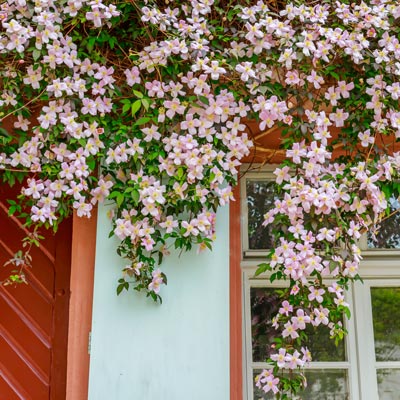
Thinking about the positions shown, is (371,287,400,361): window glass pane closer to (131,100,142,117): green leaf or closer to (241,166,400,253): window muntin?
(241,166,400,253): window muntin

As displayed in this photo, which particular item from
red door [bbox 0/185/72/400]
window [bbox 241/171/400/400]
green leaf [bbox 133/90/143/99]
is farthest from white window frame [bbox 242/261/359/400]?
green leaf [bbox 133/90/143/99]

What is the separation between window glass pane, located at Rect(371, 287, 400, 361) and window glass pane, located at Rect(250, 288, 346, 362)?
199 mm

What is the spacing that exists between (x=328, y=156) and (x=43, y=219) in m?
1.21

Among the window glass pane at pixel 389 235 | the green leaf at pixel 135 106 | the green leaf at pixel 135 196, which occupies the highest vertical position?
the green leaf at pixel 135 106

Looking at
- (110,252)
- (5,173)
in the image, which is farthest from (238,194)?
(5,173)

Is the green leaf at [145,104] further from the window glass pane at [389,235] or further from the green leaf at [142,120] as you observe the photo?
the window glass pane at [389,235]

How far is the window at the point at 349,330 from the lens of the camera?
273 cm

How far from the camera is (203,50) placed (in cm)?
239

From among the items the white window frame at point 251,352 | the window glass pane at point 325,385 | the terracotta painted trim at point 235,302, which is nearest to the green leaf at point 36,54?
the terracotta painted trim at point 235,302

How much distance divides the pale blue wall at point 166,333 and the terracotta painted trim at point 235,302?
20 cm

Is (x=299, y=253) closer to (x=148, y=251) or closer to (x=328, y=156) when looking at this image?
(x=328, y=156)

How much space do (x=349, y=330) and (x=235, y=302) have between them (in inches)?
24.0

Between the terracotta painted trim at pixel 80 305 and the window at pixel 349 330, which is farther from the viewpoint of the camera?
the window at pixel 349 330

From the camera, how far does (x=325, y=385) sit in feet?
9.03
